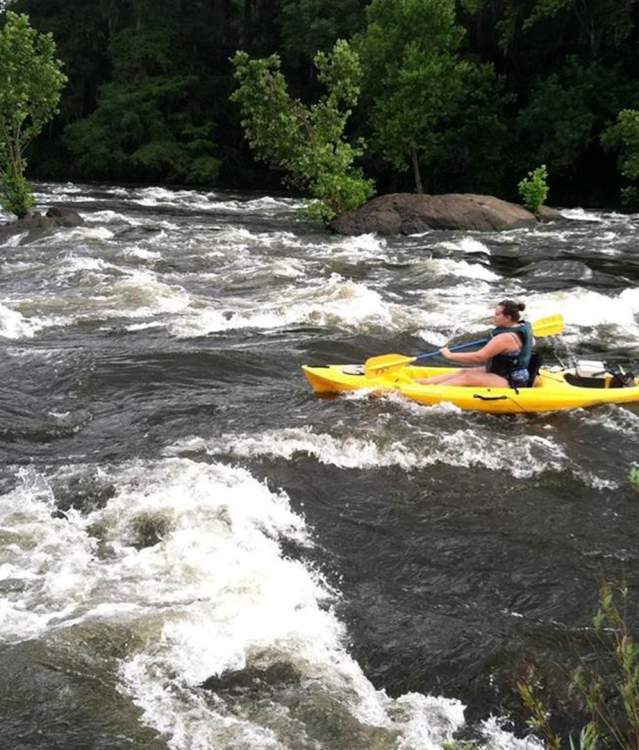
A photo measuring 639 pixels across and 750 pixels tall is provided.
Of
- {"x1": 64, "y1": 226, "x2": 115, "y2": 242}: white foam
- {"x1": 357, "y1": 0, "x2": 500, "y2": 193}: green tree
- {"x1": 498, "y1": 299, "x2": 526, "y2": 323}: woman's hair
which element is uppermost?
{"x1": 357, "y1": 0, "x2": 500, "y2": 193}: green tree

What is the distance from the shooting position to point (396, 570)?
426 cm

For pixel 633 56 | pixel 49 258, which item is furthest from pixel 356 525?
pixel 633 56

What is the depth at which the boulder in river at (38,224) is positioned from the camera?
1552cm

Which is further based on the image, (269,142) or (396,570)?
(269,142)

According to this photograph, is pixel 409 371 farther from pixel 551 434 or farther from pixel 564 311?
pixel 564 311

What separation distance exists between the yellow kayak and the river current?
100 mm

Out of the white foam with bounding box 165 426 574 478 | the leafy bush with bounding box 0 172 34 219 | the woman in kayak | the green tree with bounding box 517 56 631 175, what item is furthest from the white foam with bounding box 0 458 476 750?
the green tree with bounding box 517 56 631 175

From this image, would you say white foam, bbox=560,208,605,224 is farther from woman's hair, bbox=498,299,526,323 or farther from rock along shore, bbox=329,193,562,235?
woman's hair, bbox=498,299,526,323

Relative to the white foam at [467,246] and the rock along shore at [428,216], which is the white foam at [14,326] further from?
the rock along shore at [428,216]

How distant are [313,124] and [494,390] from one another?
13.3 m

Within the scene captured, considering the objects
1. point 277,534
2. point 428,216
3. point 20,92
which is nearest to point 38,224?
point 20,92

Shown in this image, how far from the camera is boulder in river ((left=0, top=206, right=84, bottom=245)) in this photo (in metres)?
15.5

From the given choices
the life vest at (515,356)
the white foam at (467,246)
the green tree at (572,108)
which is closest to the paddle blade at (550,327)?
the life vest at (515,356)

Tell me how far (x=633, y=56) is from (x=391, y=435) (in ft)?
68.4
